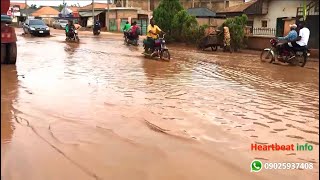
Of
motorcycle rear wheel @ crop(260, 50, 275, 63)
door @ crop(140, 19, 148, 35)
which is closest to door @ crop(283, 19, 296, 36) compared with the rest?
motorcycle rear wheel @ crop(260, 50, 275, 63)

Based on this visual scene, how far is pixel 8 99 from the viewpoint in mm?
6426

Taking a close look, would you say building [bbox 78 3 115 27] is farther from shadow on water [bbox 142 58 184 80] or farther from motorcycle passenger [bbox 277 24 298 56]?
motorcycle passenger [bbox 277 24 298 56]

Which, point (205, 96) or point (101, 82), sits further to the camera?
point (101, 82)

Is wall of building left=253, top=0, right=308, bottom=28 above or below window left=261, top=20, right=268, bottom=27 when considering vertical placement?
above

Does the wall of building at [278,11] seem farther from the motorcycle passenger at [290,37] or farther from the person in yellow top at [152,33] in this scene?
the person in yellow top at [152,33]

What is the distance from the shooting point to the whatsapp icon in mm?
3741

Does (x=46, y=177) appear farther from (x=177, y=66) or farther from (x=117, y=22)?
(x=117, y=22)

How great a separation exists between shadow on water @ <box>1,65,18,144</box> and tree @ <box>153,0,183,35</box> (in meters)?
14.5

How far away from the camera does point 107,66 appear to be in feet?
37.6

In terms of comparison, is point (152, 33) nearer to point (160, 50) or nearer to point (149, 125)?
point (160, 50)

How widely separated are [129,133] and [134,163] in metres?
0.98

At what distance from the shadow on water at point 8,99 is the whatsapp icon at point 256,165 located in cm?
272

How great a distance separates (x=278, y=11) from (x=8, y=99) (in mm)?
20427

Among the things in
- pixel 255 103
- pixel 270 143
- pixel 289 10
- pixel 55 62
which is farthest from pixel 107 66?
pixel 289 10
